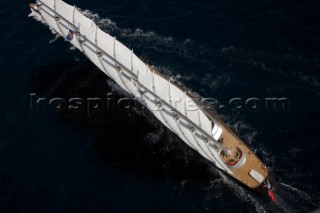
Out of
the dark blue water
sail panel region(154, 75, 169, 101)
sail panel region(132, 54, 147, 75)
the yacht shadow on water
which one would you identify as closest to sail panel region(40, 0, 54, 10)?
the dark blue water

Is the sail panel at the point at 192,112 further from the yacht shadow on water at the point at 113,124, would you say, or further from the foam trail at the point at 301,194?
the foam trail at the point at 301,194

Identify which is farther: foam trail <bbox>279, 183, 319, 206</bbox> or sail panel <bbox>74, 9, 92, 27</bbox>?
sail panel <bbox>74, 9, 92, 27</bbox>

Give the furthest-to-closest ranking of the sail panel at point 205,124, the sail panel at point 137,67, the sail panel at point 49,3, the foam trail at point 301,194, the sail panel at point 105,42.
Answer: the sail panel at point 49,3
the sail panel at point 105,42
the sail panel at point 137,67
the sail panel at point 205,124
the foam trail at point 301,194

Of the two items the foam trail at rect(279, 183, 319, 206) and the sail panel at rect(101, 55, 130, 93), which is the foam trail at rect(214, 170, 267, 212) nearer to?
the foam trail at rect(279, 183, 319, 206)

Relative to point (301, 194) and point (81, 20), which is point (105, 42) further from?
point (301, 194)

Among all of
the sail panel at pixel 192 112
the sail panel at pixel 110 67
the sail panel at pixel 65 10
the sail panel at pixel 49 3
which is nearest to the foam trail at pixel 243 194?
the sail panel at pixel 192 112

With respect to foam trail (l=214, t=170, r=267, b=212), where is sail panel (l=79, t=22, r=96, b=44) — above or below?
above

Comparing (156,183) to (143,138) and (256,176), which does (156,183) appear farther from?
(256,176)
